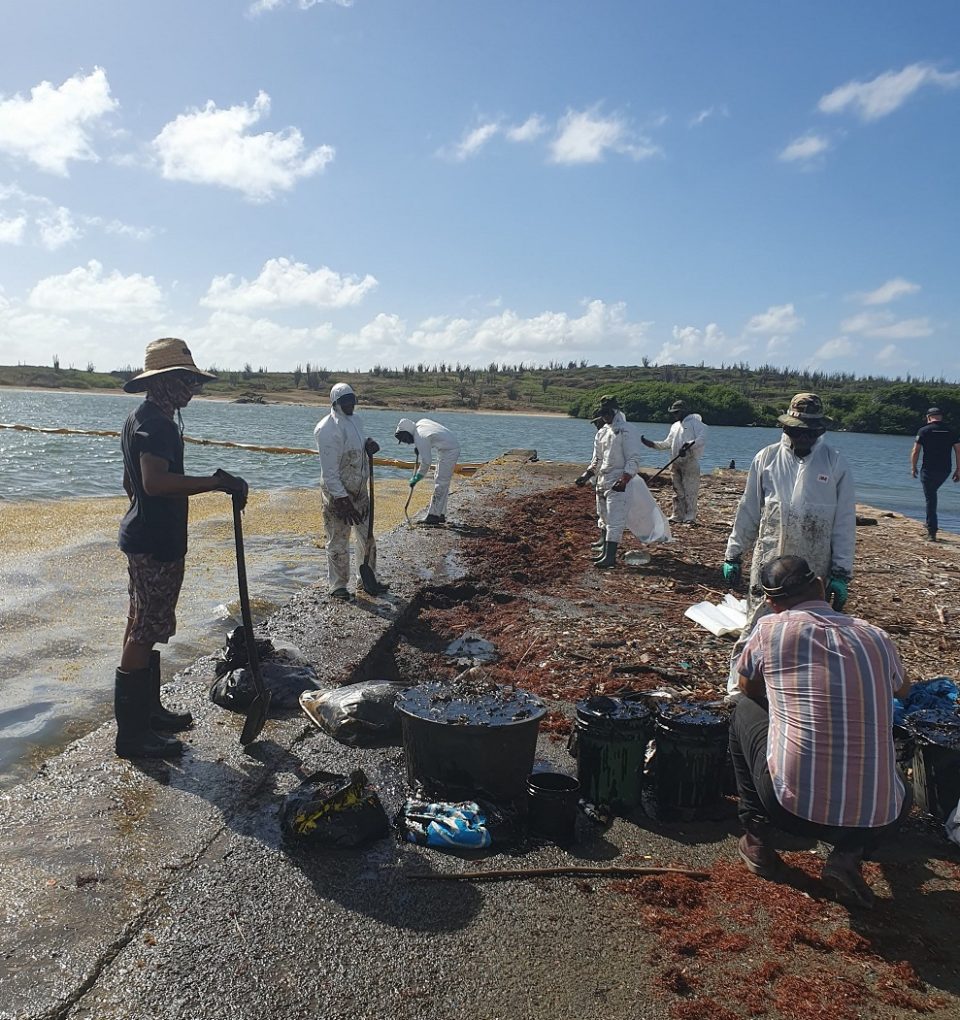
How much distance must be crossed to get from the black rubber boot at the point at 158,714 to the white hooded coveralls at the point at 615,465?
678cm

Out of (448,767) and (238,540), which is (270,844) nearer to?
(448,767)

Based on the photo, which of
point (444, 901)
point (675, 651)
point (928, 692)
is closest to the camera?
point (444, 901)

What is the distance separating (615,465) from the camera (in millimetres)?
10656

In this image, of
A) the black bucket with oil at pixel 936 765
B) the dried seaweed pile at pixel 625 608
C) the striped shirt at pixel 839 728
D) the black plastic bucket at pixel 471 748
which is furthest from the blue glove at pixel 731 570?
the striped shirt at pixel 839 728

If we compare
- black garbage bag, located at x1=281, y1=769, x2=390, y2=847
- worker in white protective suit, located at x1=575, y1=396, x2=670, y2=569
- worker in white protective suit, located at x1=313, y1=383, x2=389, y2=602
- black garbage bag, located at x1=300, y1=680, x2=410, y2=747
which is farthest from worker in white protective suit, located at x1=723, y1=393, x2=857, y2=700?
worker in white protective suit, located at x1=575, y1=396, x2=670, y2=569

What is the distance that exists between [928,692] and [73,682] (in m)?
6.17

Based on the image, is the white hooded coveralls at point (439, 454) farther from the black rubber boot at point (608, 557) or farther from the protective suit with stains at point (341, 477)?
the protective suit with stains at point (341, 477)

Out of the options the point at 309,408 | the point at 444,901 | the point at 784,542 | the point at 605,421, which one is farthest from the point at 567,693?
the point at 309,408

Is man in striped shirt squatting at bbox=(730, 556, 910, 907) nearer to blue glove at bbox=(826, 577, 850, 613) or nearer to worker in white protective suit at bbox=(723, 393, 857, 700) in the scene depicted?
worker in white protective suit at bbox=(723, 393, 857, 700)

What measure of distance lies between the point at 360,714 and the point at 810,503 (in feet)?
10.4

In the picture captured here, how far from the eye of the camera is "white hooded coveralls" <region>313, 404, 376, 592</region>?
25.2ft

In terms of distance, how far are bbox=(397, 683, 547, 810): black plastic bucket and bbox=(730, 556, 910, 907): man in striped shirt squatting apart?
1178 mm

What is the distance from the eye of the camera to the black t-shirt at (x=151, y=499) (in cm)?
450

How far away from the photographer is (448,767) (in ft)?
13.7
